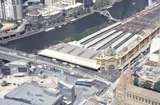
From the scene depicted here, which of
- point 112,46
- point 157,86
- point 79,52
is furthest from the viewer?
point 112,46

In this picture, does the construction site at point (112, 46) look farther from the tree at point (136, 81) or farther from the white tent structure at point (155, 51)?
the tree at point (136, 81)

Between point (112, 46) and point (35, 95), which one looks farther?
point (112, 46)

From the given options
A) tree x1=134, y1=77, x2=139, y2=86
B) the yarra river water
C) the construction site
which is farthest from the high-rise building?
tree x1=134, y1=77, x2=139, y2=86

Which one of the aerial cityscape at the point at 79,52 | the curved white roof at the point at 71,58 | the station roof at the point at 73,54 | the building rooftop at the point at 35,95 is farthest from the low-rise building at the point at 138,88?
the station roof at the point at 73,54

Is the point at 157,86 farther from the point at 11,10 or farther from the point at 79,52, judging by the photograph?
the point at 11,10

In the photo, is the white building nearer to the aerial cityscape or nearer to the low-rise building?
the aerial cityscape

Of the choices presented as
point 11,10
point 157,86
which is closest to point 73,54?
point 157,86

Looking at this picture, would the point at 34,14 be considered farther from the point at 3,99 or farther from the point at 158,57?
the point at 3,99

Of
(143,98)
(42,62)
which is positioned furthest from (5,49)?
(143,98)
